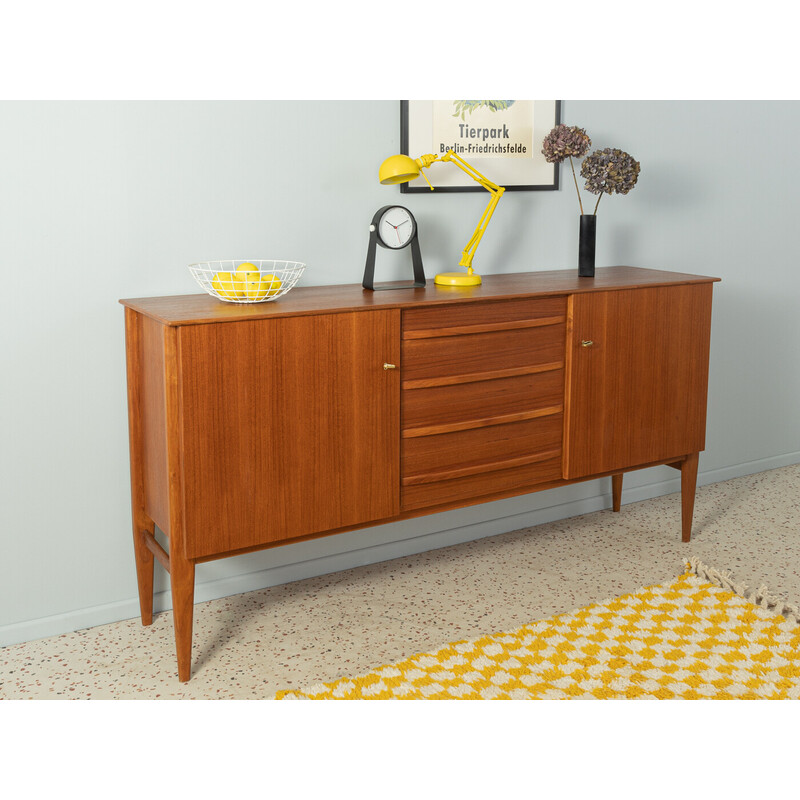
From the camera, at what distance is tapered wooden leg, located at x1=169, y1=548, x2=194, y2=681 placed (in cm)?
230

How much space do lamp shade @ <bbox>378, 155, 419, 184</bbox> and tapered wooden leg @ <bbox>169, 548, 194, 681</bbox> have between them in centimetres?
127

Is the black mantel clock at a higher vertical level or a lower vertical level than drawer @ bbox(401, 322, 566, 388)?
higher

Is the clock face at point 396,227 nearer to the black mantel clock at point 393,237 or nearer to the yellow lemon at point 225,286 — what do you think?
the black mantel clock at point 393,237

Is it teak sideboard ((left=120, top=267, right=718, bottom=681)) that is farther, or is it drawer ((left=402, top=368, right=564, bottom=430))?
drawer ((left=402, top=368, right=564, bottom=430))

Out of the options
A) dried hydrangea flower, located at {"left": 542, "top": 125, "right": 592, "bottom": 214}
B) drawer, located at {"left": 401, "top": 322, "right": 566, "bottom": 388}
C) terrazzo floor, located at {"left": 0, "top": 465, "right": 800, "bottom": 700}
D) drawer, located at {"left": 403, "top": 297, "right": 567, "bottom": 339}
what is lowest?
terrazzo floor, located at {"left": 0, "top": 465, "right": 800, "bottom": 700}

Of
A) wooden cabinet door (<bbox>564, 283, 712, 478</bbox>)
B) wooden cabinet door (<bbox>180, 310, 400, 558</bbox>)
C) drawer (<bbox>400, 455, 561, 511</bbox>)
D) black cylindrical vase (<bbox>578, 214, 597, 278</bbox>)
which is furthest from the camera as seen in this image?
black cylindrical vase (<bbox>578, 214, 597, 278</bbox>)

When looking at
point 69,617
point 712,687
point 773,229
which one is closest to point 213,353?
point 69,617

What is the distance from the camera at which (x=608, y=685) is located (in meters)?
2.32

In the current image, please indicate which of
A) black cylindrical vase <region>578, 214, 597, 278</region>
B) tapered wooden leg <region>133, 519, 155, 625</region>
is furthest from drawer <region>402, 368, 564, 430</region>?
tapered wooden leg <region>133, 519, 155, 625</region>

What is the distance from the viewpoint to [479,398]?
8.77ft

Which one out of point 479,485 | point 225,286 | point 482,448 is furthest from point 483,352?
point 225,286

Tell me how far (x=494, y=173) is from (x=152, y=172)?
3.84 feet

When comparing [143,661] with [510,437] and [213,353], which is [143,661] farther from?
[510,437]

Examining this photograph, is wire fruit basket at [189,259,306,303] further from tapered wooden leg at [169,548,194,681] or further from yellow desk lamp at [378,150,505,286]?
tapered wooden leg at [169,548,194,681]
